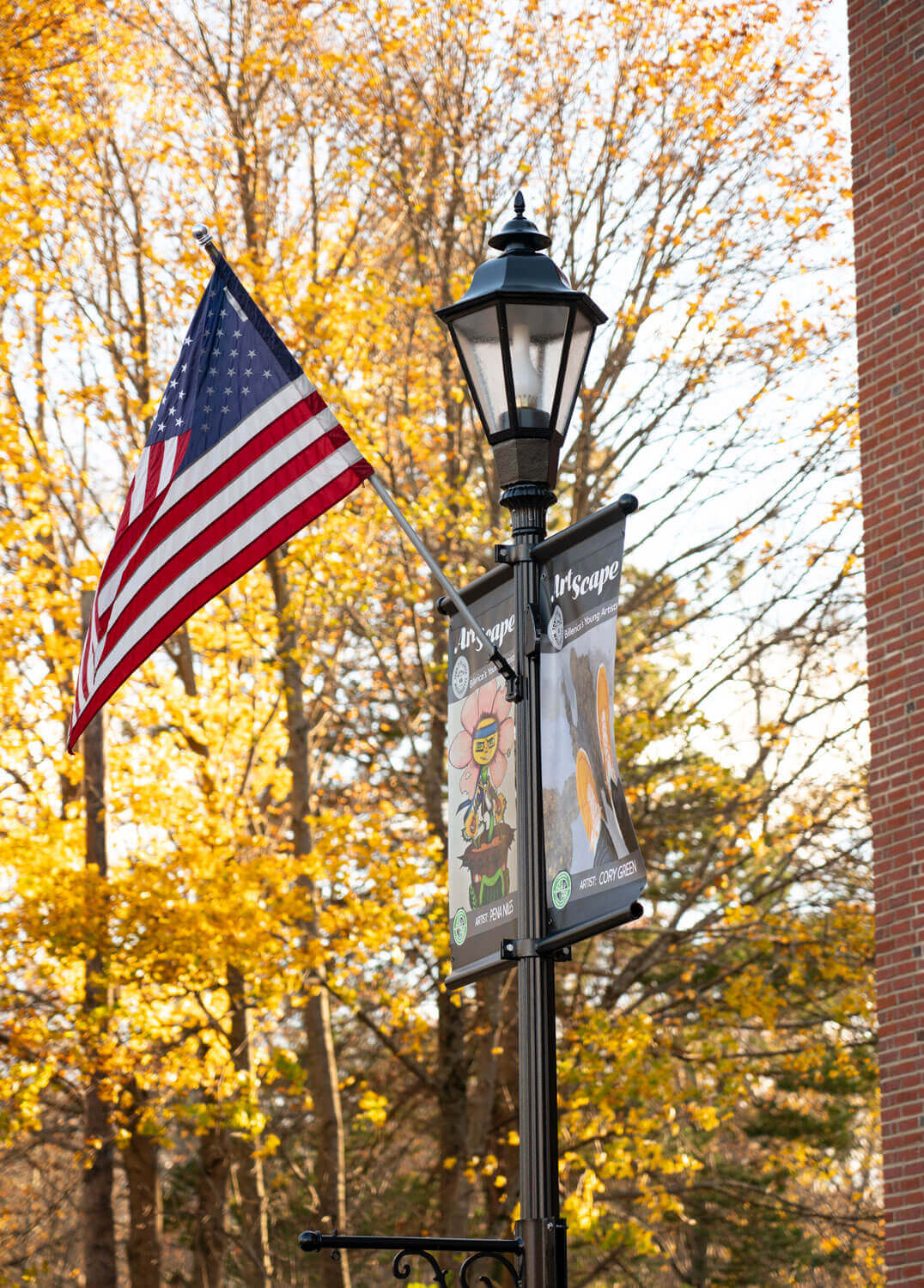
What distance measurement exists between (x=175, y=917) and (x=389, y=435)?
19.9 ft

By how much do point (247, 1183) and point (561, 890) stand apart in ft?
46.4

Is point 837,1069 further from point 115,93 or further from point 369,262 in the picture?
point 115,93

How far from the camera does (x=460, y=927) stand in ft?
15.3

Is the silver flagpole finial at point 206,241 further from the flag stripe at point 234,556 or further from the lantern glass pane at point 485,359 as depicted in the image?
the lantern glass pane at point 485,359


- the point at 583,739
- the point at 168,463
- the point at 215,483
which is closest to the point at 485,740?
the point at 583,739

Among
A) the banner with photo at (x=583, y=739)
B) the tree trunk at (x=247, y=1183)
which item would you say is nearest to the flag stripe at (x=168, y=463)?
the banner with photo at (x=583, y=739)

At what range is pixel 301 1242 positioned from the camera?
12.7ft

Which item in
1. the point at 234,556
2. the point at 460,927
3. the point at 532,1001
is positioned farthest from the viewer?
the point at 234,556

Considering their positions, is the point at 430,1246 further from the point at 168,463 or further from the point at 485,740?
the point at 168,463

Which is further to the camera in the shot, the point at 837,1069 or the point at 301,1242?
the point at 837,1069

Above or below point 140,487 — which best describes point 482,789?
below

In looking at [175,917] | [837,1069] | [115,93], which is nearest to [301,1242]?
[175,917]

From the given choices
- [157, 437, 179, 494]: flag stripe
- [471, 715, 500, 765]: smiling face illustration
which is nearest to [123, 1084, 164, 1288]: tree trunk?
[157, 437, 179, 494]: flag stripe

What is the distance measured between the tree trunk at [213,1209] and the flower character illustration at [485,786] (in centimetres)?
1206
